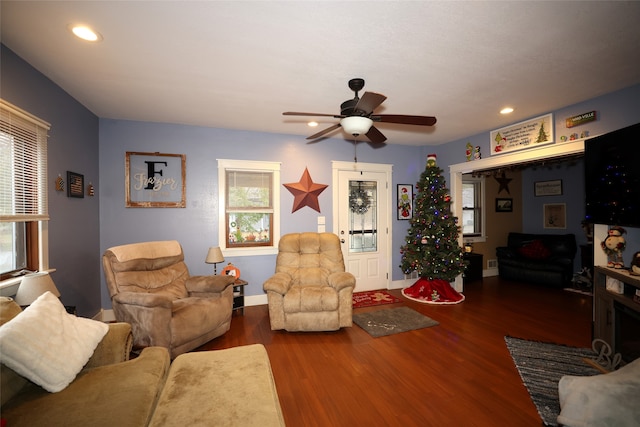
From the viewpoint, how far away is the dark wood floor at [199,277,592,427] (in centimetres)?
183

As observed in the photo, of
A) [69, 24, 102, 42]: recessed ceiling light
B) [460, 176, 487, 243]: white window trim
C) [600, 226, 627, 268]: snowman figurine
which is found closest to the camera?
[69, 24, 102, 42]: recessed ceiling light

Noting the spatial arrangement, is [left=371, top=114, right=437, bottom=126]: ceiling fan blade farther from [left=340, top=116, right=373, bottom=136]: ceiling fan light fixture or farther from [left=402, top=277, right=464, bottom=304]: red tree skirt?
[left=402, top=277, right=464, bottom=304]: red tree skirt

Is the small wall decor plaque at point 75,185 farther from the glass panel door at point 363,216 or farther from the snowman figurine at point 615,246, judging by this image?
the snowman figurine at point 615,246

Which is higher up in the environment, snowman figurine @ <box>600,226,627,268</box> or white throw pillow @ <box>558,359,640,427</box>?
snowman figurine @ <box>600,226,627,268</box>

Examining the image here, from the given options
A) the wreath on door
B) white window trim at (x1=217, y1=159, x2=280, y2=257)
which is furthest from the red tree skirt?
white window trim at (x1=217, y1=159, x2=280, y2=257)

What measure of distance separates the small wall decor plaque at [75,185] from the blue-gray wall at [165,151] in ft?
0.23

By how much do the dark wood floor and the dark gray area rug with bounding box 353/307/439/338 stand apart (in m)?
0.11

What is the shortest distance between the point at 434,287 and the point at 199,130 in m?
4.23

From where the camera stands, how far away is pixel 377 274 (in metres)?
4.80

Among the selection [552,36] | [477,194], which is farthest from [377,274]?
[552,36]

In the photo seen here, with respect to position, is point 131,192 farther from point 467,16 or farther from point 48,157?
point 467,16

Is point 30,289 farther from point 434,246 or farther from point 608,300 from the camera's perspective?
point 608,300

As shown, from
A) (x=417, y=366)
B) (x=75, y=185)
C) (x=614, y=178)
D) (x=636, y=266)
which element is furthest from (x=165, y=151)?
(x=636, y=266)

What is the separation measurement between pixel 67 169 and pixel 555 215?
Answer: 26.3ft
